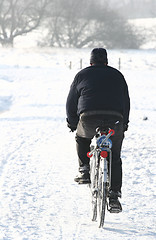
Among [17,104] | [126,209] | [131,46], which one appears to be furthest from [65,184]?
[131,46]

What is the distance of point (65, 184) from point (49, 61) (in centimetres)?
3446

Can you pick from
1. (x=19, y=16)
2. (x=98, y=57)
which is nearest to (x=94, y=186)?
(x=98, y=57)

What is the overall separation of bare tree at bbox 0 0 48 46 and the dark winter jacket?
49473mm

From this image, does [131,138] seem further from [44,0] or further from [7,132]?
[44,0]

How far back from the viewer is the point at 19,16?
172 feet

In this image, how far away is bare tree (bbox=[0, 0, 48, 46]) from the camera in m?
52.1

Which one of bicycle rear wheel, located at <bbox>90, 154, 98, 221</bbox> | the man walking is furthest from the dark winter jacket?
bicycle rear wheel, located at <bbox>90, 154, 98, 221</bbox>

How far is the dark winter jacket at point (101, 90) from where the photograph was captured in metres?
4.23

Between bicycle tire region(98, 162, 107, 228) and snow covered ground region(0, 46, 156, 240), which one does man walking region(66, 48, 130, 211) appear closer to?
bicycle tire region(98, 162, 107, 228)

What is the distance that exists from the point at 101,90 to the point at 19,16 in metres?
50.5

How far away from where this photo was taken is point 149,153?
7832 mm

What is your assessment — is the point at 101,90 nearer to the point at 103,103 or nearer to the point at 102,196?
the point at 103,103

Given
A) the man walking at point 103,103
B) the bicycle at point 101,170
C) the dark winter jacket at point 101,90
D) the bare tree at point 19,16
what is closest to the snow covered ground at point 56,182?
the bicycle at point 101,170

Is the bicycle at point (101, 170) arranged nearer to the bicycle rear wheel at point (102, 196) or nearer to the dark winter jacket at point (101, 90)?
the bicycle rear wheel at point (102, 196)
